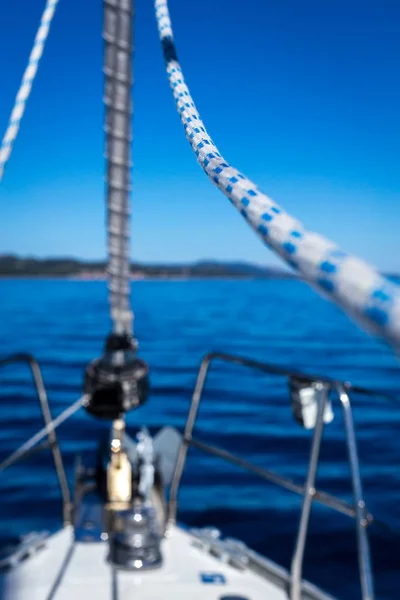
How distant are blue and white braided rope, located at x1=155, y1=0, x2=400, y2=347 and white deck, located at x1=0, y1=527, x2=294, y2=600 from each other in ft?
5.24

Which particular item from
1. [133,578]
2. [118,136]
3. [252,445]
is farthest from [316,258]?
[252,445]

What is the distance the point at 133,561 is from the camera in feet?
7.39

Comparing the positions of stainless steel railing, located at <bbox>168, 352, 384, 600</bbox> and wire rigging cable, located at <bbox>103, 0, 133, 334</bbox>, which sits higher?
wire rigging cable, located at <bbox>103, 0, 133, 334</bbox>

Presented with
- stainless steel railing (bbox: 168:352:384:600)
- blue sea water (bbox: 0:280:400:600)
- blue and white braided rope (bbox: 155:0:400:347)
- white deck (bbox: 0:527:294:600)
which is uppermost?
blue and white braided rope (bbox: 155:0:400:347)

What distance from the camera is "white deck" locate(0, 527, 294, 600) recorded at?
2146 mm

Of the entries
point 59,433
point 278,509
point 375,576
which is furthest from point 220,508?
point 59,433

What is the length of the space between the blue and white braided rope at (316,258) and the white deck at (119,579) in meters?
1.60

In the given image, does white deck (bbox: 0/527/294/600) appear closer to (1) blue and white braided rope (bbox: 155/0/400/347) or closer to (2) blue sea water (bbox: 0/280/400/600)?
(2) blue sea water (bbox: 0/280/400/600)

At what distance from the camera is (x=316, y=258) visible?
2.09 feet

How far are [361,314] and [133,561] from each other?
1968 millimetres

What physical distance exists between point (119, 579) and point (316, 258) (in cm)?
194

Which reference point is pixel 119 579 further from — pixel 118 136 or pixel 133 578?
pixel 118 136

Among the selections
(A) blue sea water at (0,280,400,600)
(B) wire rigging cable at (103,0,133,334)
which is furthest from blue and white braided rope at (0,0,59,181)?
(A) blue sea water at (0,280,400,600)

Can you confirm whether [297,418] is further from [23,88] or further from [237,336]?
[237,336]
